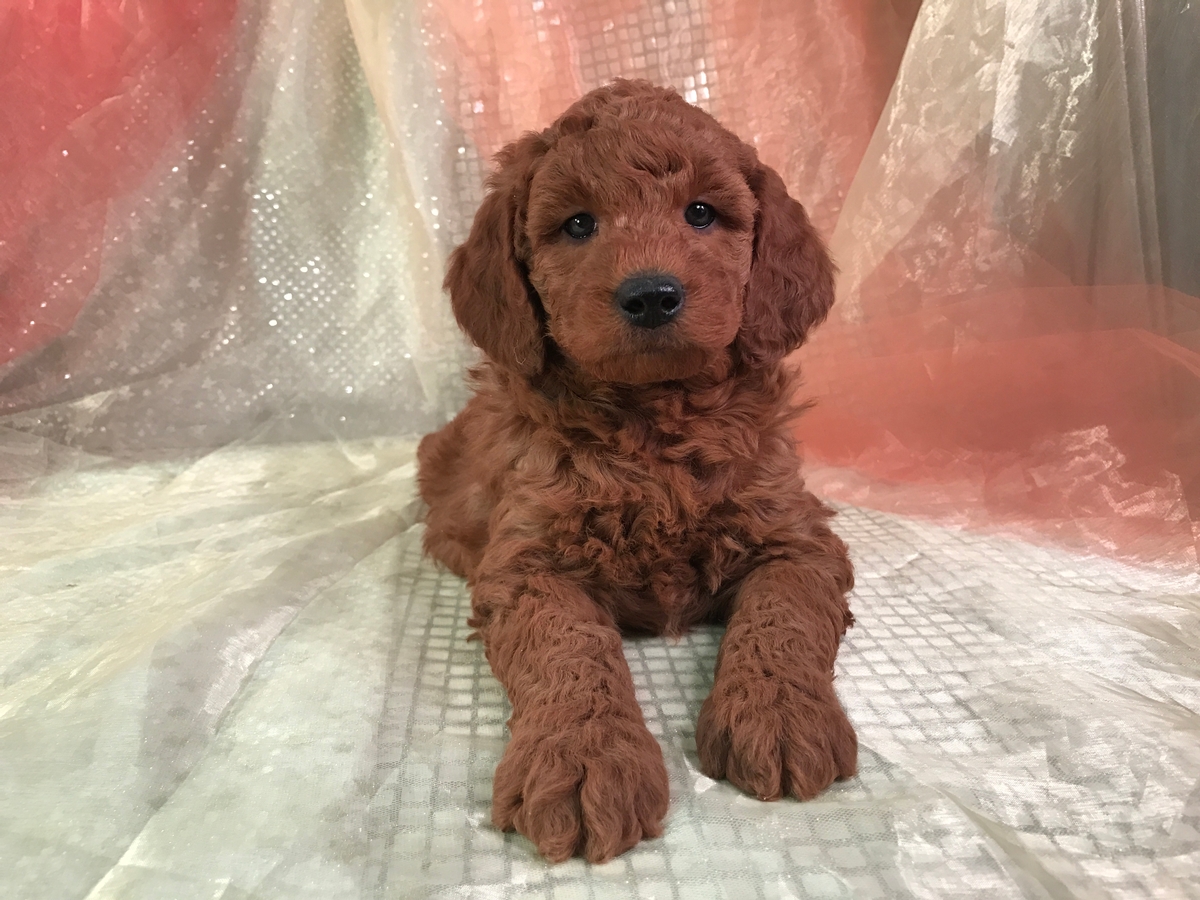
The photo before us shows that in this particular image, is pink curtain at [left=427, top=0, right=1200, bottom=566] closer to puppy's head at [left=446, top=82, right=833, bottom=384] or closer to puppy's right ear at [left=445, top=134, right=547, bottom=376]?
puppy's head at [left=446, top=82, right=833, bottom=384]

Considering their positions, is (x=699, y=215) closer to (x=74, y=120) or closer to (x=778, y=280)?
(x=778, y=280)

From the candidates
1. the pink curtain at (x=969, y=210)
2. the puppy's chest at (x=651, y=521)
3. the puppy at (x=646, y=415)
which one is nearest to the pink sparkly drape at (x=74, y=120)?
the pink curtain at (x=969, y=210)

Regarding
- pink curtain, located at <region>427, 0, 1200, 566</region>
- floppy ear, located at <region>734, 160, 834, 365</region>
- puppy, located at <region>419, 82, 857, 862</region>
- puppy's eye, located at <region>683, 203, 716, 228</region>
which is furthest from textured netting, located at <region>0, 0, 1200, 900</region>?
puppy's eye, located at <region>683, 203, 716, 228</region>

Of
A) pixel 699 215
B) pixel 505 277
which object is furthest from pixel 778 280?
pixel 505 277

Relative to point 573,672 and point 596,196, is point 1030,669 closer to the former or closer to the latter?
point 573,672

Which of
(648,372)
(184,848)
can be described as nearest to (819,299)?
(648,372)
